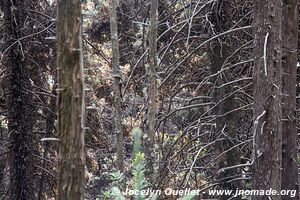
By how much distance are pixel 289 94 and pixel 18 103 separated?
4.40 metres

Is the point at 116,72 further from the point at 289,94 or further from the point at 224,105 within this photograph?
the point at 289,94

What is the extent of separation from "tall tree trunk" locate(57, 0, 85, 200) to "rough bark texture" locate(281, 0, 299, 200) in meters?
2.93

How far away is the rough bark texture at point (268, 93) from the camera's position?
15.7 ft

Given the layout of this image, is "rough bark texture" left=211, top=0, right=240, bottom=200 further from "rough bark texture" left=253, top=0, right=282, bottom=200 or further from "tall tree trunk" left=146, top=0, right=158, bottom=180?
"tall tree trunk" left=146, top=0, right=158, bottom=180

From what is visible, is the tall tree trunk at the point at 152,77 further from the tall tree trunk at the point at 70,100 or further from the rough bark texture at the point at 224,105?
the tall tree trunk at the point at 70,100

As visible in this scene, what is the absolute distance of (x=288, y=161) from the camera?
591cm

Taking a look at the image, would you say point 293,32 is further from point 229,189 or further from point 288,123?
point 229,189

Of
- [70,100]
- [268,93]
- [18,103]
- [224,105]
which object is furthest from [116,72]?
[70,100]

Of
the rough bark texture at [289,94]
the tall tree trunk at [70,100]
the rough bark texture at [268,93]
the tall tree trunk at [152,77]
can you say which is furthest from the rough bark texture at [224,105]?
the tall tree trunk at [70,100]

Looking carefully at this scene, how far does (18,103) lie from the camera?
7438 millimetres

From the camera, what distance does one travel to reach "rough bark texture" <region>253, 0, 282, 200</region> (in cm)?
480

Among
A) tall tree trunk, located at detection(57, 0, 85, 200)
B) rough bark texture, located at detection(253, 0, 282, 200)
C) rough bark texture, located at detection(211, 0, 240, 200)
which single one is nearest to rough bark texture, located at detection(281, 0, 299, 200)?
rough bark texture, located at detection(211, 0, 240, 200)

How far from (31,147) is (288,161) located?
14.0ft

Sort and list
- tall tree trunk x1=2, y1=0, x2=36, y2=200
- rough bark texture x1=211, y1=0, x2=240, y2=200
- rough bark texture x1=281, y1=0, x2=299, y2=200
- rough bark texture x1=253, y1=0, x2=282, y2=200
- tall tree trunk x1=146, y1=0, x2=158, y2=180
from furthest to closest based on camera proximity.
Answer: tall tree trunk x1=146, y1=0, x2=158, y2=180, tall tree trunk x1=2, y1=0, x2=36, y2=200, rough bark texture x1=211, y1=0, x2=240, y2=200, rough bark texture x1=281, y1=0, x2=299, y2=200, rough bark texture x1=253, y1=0, x2=282, y2=200
